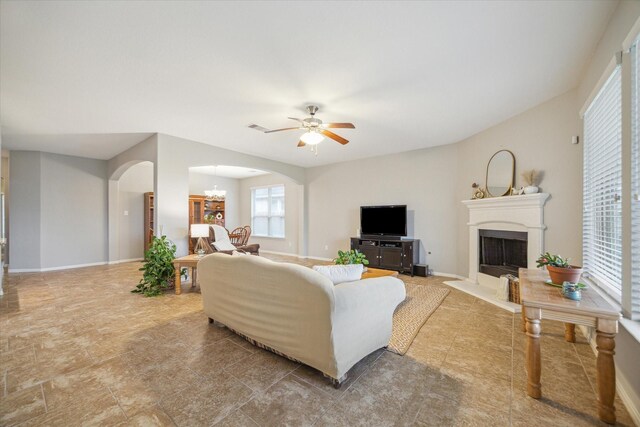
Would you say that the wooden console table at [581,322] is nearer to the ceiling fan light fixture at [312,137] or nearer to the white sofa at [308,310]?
the white sofa at [308,310]

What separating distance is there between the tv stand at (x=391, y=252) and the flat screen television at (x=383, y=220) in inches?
6.5

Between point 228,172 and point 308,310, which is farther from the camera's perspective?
point 228,172

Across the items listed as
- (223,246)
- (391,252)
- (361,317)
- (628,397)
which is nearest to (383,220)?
(391,252)

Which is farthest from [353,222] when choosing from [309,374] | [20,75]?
[20,75]

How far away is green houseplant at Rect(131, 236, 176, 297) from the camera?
4004 millimetres

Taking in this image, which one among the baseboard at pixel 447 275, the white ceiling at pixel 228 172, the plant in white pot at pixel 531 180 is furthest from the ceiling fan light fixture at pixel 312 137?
the white ceiling at pixel 228 172

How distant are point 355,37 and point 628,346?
9.15 feet

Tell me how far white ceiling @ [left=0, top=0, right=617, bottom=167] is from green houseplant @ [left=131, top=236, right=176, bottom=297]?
1918 millimetres

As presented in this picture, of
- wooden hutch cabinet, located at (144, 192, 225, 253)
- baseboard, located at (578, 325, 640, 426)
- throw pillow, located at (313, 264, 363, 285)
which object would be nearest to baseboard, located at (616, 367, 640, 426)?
baseboard, located at (578, 325, 640, 426)

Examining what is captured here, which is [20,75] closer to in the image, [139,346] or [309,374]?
[139,346]

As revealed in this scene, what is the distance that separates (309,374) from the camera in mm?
1958

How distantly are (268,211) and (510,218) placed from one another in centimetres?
670

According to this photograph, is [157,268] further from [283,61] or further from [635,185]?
[635,185]

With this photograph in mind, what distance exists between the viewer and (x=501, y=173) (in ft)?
13.0
